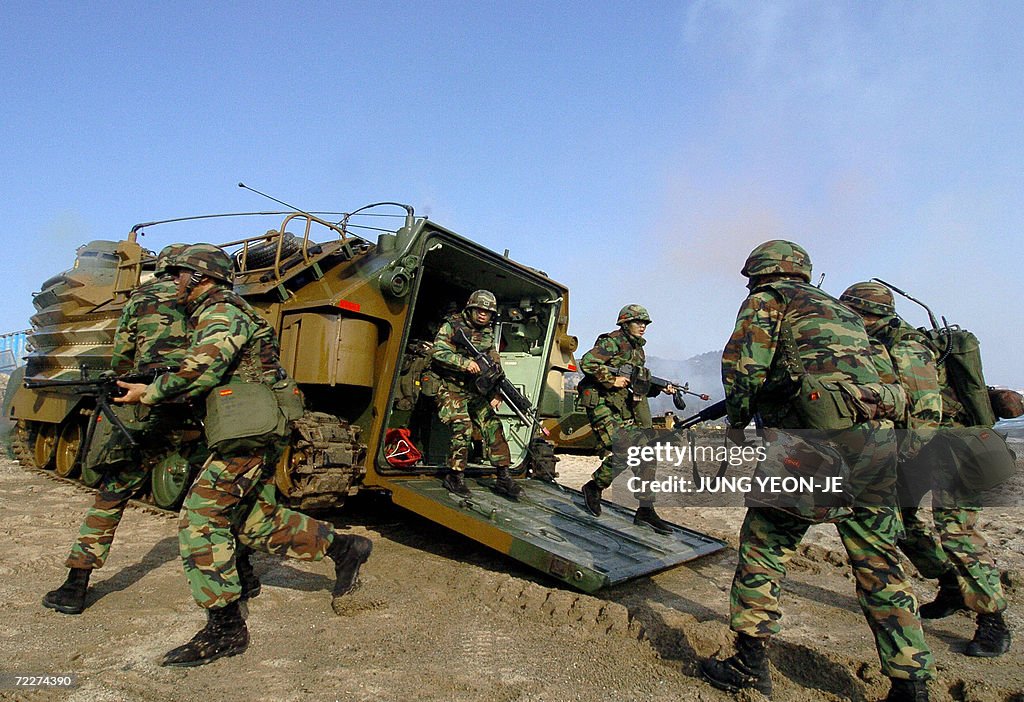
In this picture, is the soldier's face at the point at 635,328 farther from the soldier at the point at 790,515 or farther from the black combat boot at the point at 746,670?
the black combat boot at the point at 746,670

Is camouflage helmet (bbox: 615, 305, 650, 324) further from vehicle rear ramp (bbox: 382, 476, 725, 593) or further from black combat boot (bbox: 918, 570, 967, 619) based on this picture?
black combat boot (bbox: 918, 570, 967, 619)

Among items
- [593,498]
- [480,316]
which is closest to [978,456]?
[593,498]

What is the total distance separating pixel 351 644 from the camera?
329 cm

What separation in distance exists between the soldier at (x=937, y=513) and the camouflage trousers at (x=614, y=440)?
6.99ft

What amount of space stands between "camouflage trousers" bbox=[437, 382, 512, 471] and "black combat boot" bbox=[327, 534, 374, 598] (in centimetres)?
175

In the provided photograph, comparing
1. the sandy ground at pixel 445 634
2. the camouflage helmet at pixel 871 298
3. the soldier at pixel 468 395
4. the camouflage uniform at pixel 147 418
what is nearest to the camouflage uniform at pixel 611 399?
the soldier at pixel 468 395

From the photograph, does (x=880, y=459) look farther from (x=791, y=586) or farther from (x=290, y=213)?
(x=290, y=213)

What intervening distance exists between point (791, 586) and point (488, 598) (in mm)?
2113

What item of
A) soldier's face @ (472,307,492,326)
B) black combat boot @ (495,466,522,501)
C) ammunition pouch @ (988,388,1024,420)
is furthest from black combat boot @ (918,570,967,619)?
soldier's face @ (472,307,492,326)

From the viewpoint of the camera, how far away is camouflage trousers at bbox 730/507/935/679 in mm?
2621

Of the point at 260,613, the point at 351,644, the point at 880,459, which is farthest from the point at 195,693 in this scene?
the point at 880,459

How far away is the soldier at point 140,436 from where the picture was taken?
363cm

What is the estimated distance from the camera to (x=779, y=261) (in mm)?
3205

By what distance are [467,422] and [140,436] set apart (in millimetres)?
2636
